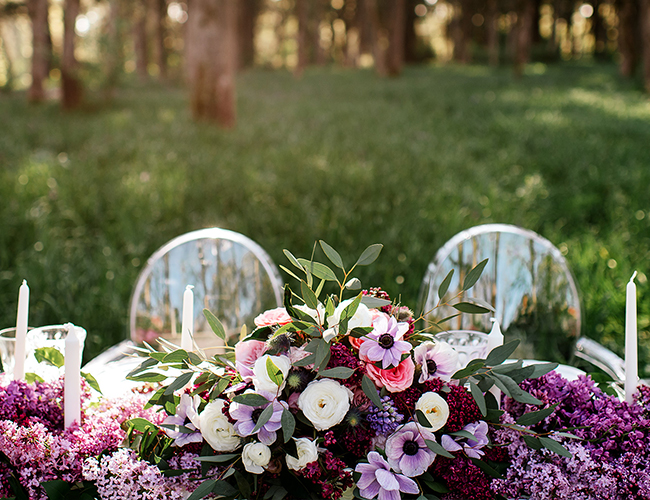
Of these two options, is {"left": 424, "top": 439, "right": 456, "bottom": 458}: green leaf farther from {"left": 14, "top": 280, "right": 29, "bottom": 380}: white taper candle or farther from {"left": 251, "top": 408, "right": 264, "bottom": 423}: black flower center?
{"left": 14, "top": 280, "right": 29, "bottom": 380}: white taper candle

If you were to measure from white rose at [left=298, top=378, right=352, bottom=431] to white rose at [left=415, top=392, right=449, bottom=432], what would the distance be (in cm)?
15

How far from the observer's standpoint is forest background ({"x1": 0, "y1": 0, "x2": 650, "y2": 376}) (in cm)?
433

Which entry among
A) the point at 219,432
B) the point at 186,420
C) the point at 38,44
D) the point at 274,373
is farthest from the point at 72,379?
the point at 38,44

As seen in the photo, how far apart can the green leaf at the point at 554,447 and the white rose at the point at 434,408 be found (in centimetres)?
20

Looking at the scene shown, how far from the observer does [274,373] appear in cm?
110

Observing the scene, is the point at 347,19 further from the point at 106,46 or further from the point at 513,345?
the point at 513,345

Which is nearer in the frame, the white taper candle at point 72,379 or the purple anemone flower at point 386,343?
the purple anemone flower at point 386,343

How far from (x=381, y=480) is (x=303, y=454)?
5.8 inches

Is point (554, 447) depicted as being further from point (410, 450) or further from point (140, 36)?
point (140, 36)

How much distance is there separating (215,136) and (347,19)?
30.9 meters

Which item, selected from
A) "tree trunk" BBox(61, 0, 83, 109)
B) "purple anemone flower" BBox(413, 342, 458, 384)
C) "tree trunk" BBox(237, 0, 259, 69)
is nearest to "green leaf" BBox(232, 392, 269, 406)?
"purple anemone flower" BBox(413, 342, 458, 384)

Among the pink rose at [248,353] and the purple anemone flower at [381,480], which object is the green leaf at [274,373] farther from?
the purple anemone flower at [381,480]

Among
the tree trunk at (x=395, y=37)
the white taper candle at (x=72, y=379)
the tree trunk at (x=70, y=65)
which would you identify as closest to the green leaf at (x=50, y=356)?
the white taper candle at (x=72, y=379)

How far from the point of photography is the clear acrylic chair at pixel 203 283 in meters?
2.48
